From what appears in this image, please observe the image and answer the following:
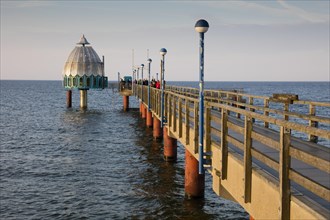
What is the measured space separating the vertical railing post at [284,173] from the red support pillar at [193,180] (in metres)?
9.50

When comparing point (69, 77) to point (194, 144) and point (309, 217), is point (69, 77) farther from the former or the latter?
point (309, 217)

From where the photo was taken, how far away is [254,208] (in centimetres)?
642

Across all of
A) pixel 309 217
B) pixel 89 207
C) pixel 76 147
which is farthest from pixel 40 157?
pixel 309 217

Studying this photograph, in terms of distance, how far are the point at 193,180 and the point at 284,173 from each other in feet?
32.4

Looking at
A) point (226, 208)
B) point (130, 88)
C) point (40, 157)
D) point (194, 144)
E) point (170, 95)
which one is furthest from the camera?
point (130, 88)

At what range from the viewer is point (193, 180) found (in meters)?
14.7

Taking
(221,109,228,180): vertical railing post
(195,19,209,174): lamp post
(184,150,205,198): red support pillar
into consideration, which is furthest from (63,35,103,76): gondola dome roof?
(221,109,228,180): vertical railing post

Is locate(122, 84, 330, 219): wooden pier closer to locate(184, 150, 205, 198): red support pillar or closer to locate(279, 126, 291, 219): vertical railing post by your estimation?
locate(279, 126, 291, 219): vertical railing post

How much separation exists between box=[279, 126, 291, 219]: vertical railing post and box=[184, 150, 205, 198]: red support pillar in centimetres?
950

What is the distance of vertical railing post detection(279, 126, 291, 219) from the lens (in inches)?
195

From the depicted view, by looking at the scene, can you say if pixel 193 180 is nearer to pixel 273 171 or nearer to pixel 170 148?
pixel 170 148

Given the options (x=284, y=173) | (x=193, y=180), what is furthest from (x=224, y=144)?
(x=193, y=180)

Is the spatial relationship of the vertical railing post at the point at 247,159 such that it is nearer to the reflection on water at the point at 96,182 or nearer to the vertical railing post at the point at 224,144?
the vertical railing post at the point at 224,144

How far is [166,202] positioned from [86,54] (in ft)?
182
